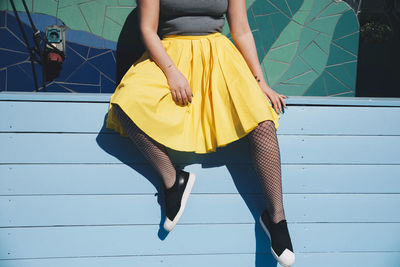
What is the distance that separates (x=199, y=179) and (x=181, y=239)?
10.3 inches

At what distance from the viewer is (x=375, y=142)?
1.27m

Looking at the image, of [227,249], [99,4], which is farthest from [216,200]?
[99,4]

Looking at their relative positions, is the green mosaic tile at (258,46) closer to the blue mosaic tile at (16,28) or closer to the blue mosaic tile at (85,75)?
the blue mosaic tile at (85,75)

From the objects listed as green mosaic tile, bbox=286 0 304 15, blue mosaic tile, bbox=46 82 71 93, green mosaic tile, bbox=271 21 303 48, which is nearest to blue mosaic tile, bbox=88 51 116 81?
blue mosaic tile, bbox=46 82 71 93

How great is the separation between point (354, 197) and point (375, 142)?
25 centimetres

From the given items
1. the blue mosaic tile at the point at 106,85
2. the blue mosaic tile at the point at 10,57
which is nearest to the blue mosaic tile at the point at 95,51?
the blue mosaic tile at the point at 106,85

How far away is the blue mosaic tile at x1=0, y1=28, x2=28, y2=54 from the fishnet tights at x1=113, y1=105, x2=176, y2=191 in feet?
3.30

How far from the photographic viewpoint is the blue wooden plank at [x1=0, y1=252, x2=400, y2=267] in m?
1.21

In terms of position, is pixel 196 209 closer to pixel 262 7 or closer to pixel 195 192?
pixel 195 192

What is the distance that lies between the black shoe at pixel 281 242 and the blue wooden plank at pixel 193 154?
274 mm

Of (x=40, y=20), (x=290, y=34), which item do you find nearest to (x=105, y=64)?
(x=40, y=20)

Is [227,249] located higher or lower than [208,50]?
lower

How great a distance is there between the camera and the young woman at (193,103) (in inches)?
42.5

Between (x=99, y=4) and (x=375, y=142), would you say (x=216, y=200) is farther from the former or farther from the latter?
(x=99, y=4)
